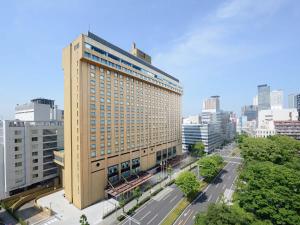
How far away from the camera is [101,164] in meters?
54.7

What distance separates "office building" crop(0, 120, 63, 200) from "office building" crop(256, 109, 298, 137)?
163499 millimetres

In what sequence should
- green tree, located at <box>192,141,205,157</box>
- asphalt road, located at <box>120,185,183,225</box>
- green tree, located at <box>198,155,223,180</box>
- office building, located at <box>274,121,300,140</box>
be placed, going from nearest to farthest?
asphalt road, located at <box>120,185,183,225</box>, green tree, located at <box>198,155,223,180</box>, green tree, located at <box>192,141,205,157</box>, office building, located at <box>274,121,300,140</box>

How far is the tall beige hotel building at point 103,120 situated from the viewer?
50281 millimetres

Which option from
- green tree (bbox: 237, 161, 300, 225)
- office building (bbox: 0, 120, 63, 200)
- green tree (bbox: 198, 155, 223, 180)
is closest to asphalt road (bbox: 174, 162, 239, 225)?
green tree (bbox: 198, 155, 223, 180)

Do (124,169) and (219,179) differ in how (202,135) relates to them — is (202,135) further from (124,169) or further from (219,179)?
(124,169)

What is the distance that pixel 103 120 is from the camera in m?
55.9

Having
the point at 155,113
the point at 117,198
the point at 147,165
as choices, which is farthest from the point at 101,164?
the point at 155,113

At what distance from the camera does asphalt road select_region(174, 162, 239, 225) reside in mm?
44969

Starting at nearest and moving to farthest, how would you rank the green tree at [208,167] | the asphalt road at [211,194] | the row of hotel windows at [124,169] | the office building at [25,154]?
1. the asphalt road at [211,194]
2. the office building at [25,154]
3. the row of hotel windows at [124,169]
4. the green tree at [208,167]

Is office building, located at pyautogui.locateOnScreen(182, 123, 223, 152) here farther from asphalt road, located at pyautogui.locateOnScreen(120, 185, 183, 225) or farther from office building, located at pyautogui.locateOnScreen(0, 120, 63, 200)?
office building, located at pyautogui.locateOnScreen(0, 120, 63, 200)

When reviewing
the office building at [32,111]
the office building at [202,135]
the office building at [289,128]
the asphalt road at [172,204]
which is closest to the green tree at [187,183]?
→ the asphalt road at [172,204]

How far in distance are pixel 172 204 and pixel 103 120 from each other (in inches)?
1348

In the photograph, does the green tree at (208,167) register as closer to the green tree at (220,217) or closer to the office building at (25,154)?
the green tree at (220,217)

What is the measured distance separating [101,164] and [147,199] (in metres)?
18.7
